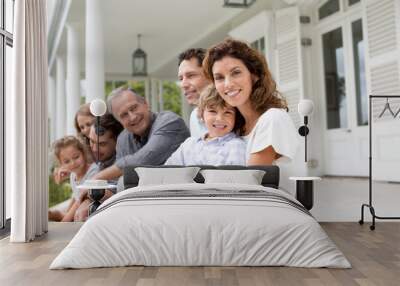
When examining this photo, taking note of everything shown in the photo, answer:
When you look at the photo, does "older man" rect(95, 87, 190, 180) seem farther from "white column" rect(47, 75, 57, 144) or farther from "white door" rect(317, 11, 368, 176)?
"white door" rect(317, 11, 368, 176)

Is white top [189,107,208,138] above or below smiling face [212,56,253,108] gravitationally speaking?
below

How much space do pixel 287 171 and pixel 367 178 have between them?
1054 millimetres

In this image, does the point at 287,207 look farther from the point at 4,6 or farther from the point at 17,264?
the point at 4,6

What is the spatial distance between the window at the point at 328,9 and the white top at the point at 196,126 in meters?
1.79

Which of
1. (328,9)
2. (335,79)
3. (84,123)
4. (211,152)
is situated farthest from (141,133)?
(328,9)

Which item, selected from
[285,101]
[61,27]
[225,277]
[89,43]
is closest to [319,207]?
[285,101]

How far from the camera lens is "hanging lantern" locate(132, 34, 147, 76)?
514 centimetres

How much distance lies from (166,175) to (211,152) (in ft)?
1.78

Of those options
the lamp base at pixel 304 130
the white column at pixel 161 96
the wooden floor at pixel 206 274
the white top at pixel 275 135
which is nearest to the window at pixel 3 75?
the wooden floor at pixel 206 274

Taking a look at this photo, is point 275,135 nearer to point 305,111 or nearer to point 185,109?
point 305,111

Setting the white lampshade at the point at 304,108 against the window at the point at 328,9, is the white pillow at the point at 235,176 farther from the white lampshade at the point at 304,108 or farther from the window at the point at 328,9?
the window at the point at 328,9

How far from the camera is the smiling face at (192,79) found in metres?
4.85

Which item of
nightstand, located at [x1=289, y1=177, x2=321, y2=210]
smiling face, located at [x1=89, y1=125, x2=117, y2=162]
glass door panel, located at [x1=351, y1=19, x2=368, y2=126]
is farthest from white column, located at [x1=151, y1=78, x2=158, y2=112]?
glass door panel, located at [x1=351, y1=19, x2=368, y2=126]

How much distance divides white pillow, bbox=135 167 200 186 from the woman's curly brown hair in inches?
36.5
